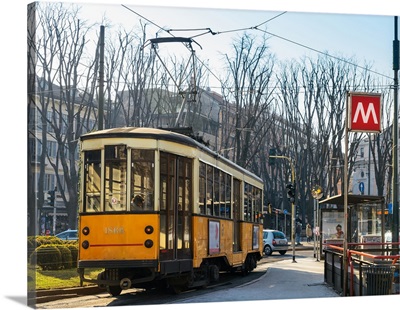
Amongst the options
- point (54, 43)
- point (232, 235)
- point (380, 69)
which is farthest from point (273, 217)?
point (54, 43)

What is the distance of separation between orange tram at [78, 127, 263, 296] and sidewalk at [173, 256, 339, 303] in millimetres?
689

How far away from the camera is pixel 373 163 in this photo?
14367 mm

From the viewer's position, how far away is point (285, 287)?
44.0 feet

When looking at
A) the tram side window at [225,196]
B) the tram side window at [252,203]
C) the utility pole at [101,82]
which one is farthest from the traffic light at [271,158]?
the utility pole at [101,82]

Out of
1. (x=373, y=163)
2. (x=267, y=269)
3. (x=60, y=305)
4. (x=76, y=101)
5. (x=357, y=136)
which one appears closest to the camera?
(x=60, y=305)

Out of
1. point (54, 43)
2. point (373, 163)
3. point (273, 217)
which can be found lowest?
point (273, 217)

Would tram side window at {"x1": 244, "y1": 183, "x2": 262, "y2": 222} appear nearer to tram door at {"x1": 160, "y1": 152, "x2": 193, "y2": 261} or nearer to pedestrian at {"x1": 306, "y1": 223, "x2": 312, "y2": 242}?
pedestrian at {"x1": 306, "y1": 223, "x2": 312, "y2": 242}

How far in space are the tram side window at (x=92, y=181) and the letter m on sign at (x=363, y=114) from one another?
4.03m

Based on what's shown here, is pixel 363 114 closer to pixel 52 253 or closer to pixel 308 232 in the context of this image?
pixel 308 232

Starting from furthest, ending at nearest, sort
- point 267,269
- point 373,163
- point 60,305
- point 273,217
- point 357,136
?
1. point 267,269
2. point 273,217
3. point 373,163
4. point 357,136
5. point 60,305

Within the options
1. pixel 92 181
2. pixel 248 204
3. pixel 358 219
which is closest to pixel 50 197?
pixel 92 181

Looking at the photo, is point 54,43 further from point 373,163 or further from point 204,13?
point 373,163

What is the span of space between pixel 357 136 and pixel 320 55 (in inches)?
59.5

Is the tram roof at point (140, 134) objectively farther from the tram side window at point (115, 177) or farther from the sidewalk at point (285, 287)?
the sidewalk at point (285, 287)
